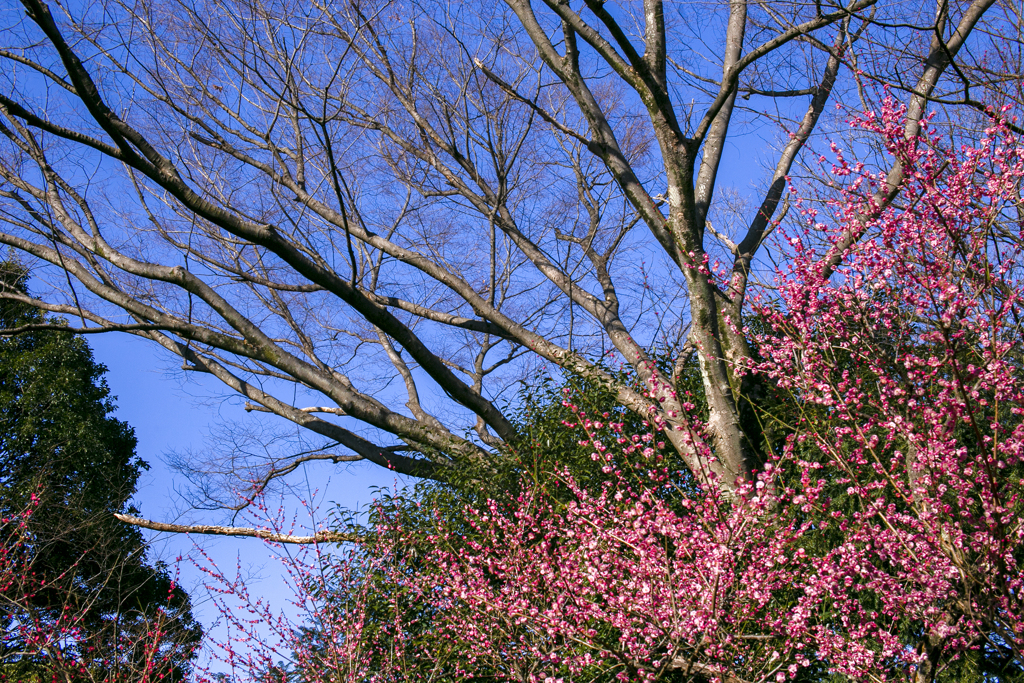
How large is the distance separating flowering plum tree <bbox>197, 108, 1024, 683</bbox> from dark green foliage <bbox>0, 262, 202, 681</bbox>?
17.5 feet

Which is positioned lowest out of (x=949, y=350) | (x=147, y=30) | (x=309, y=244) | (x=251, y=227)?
(x=949, y=350)

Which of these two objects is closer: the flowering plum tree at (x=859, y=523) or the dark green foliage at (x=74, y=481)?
the flowering plum tree at (x=859, y=523)

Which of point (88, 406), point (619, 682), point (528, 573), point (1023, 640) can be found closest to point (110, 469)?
point (88, 406)

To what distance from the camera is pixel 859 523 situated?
354 centimetres

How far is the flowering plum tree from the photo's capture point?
2980 mm

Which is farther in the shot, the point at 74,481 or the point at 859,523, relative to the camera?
the point at 74,481

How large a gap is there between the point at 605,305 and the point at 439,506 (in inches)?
105

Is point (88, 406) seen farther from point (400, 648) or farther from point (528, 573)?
point (528, 573)

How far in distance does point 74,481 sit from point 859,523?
33.8ft

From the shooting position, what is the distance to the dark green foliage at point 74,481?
8617mm

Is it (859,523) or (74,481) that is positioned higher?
(74,481)

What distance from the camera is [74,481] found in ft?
32.2

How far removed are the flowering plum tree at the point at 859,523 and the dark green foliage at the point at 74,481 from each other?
5.35 metres

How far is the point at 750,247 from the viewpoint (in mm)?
6309
